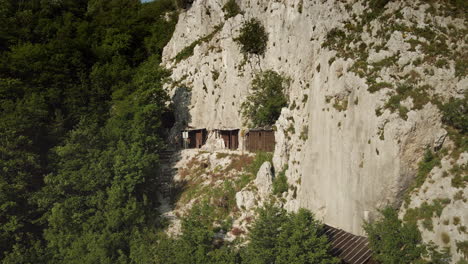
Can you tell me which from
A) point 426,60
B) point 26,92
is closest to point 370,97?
point 426,60

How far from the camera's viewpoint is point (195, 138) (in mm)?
48844

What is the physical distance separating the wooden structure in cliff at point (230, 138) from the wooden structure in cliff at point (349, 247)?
22.0m

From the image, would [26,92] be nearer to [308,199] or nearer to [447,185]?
[308,199]

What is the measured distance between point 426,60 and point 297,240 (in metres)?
15.0

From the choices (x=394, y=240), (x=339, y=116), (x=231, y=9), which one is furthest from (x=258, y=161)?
(x=231, y=9)

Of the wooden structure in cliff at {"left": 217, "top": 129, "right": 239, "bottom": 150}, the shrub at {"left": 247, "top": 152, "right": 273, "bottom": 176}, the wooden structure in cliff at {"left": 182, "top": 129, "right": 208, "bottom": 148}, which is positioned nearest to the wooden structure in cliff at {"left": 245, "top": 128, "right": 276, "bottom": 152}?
the shrub at {"left": 247, "top": 152, "right": 273, "bottom": 176}

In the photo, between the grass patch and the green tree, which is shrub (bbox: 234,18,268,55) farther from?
the grass patch

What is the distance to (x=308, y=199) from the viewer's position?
91.8ft

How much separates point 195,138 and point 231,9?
2052 cm

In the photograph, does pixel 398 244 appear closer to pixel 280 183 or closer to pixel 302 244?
pixel 302 244

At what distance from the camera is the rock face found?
2119cm

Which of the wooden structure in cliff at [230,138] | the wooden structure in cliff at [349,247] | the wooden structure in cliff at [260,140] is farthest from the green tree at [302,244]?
the wooden structure in cliff at [230,138]

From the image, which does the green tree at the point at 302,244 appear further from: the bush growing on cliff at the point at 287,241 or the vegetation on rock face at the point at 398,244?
the vegetation on rock face at the point at 398,244

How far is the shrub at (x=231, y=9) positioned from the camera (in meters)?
50.1
